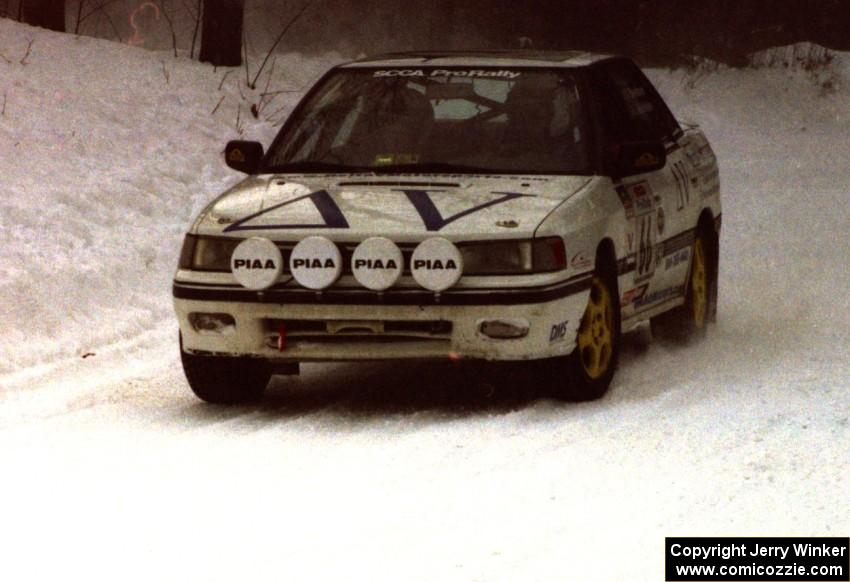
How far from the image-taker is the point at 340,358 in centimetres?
922

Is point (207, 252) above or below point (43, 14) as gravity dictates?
above

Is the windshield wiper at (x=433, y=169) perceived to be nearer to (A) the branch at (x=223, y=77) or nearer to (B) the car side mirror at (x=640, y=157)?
(B) the car side mirror at (x=640, y=157)

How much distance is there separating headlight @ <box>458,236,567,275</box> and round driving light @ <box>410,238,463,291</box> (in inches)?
3.0

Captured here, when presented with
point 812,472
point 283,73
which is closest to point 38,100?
point 283,73

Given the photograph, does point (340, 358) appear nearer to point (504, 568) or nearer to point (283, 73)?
point (504, 568)

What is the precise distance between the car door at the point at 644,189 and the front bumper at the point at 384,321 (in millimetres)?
942

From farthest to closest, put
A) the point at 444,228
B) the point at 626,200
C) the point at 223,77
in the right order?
the point at 223,77, the point at 626,200, the point at 444,228

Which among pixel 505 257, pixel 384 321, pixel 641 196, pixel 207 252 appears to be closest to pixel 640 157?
pixel 641 196

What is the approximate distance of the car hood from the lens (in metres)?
9.05

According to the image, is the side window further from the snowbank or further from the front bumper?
the snowbank

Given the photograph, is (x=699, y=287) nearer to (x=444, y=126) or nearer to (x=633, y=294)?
(x=633, y=294)

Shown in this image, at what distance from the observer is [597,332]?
9680 mm

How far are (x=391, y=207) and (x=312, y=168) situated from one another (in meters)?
0.97

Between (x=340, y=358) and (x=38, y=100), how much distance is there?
832 centimetres
